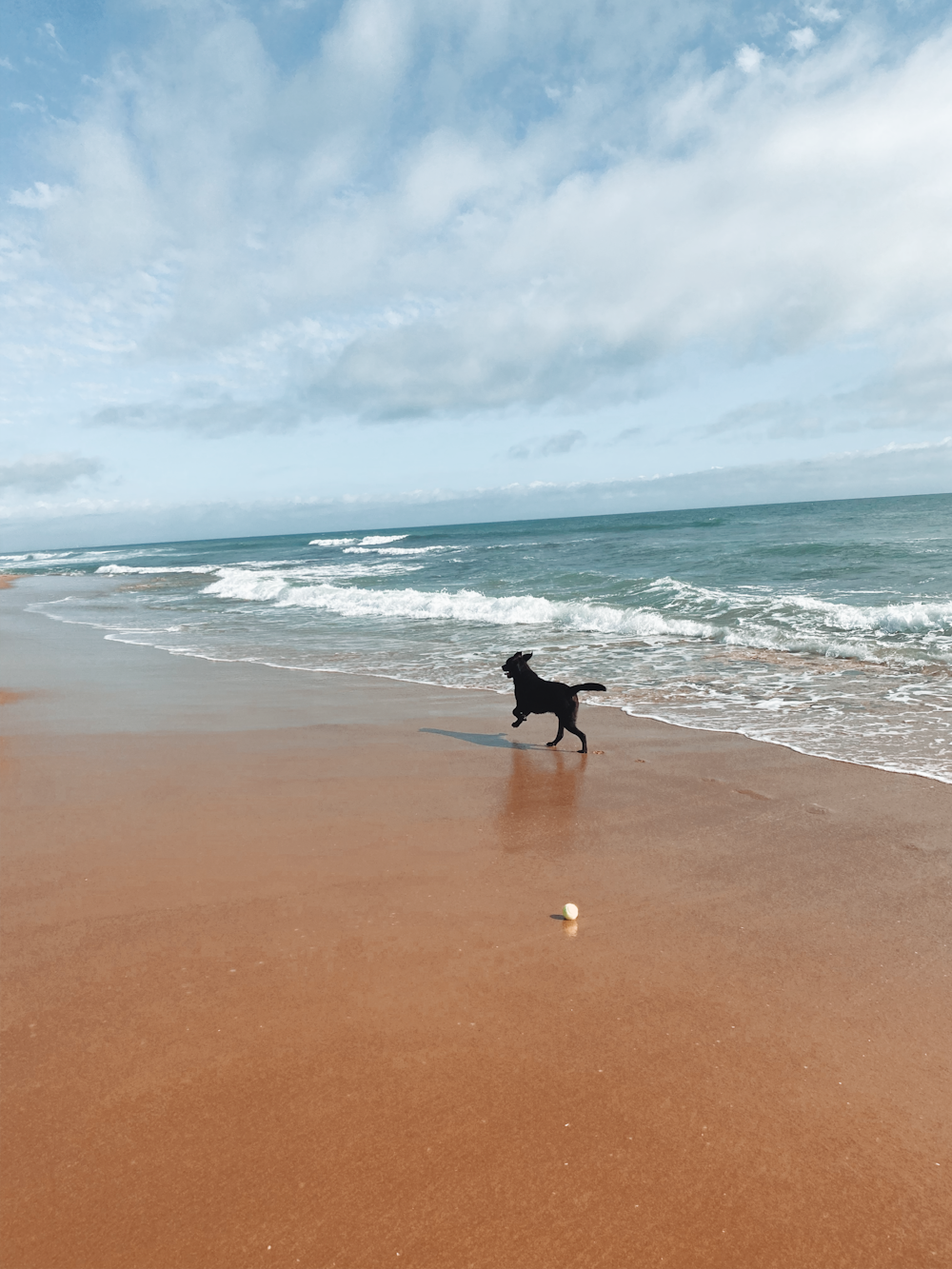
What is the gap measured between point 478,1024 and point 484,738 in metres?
4.64

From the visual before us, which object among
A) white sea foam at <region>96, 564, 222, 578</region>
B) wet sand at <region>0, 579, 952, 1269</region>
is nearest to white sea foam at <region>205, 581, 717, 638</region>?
wet sand at <region>0, 579, 952, 1269</region>

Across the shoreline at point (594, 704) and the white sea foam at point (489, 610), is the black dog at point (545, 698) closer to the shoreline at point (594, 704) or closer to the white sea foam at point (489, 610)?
the shoreline at point (594, 704)

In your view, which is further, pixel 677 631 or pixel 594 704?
pixel 677 631

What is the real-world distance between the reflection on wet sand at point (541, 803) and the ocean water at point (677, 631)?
1.41 metres

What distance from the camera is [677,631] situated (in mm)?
13977

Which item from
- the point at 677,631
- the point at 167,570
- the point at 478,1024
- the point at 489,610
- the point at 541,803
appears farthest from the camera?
the point at 167,570

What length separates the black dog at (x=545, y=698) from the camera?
6891 mm

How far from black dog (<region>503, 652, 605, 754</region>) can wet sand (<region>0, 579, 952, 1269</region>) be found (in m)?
1.13

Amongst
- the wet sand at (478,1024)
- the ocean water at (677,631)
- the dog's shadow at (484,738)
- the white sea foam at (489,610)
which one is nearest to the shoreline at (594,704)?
the ocean water at (677,631)

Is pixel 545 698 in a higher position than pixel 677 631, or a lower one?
higher

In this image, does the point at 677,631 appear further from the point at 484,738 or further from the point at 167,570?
the point at 167,570

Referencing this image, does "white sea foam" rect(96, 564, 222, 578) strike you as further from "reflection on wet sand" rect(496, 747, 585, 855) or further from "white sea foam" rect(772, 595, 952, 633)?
"reflection on wet sand" rect(496, 747, 585, 855)

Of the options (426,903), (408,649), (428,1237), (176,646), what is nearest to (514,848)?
(426,903)

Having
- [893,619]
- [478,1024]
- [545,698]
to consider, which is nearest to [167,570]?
[893,619]
